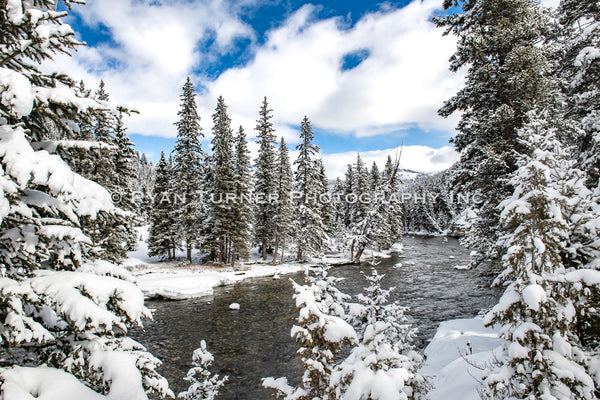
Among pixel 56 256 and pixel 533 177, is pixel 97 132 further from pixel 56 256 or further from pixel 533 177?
pixel 533 177

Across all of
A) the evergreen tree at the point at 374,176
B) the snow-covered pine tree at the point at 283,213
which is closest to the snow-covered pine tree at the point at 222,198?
the snow-covered pine tree at the point at 283,213

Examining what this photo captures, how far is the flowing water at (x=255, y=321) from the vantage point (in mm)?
11516

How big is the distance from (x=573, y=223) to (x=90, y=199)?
7551 millimetres

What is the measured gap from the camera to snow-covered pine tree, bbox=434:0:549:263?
9992 millimetres

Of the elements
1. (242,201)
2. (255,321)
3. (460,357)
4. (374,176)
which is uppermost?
(374,176)

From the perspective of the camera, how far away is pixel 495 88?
35.5 ft

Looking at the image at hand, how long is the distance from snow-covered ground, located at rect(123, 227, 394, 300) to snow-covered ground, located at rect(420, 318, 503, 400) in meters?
5.73

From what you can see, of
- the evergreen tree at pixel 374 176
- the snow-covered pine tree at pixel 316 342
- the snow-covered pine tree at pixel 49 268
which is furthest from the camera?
the evergreen tree at pixel 374 176

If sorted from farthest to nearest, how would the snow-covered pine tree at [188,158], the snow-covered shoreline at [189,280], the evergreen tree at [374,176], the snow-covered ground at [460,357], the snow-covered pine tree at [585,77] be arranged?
the evergreen tree at [374,176] < the snow-covered pine tree at [188,158] < the snow-covered shoreline at [189,280] < the snow-covered pine tree at [585,77] < the snow-covered ground at [460,357]

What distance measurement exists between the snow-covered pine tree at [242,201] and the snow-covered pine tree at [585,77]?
91.3 feet

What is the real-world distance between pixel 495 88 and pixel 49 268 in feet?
45.0

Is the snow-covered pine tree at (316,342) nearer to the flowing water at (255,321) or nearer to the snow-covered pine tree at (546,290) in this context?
the snow-covered pine tree at (546,290)

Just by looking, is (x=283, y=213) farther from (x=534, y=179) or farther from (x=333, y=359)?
(x=534, y=179)

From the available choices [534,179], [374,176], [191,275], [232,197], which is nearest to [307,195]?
[232,197]
